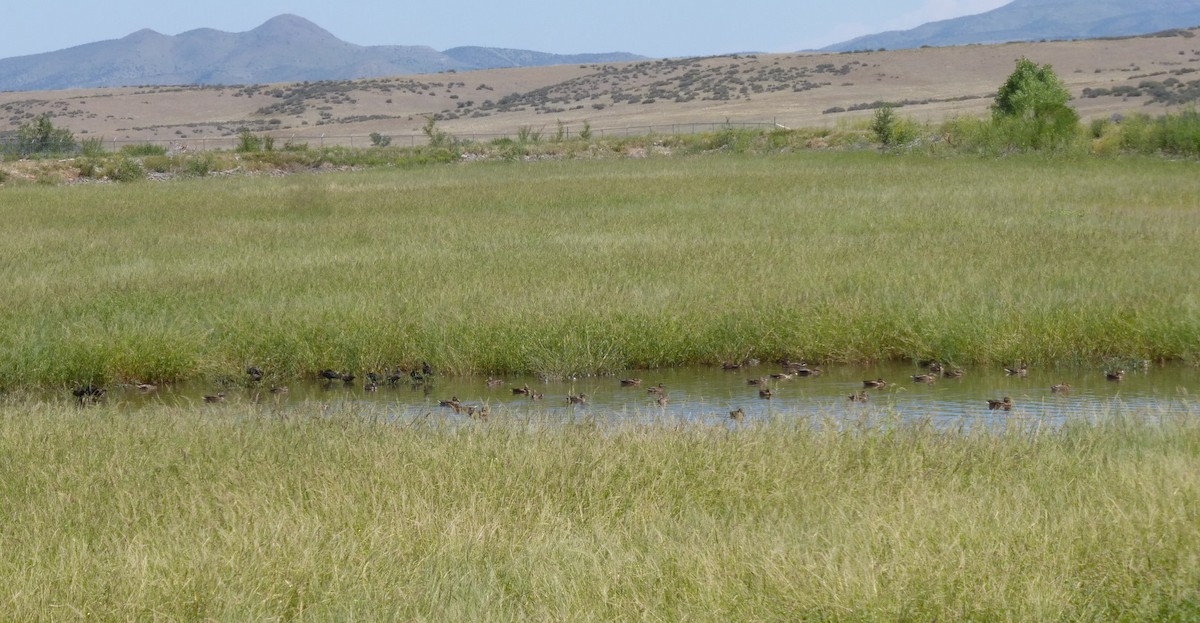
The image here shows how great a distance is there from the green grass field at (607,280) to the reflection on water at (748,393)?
32 cm

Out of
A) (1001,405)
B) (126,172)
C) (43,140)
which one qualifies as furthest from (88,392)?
(43,140)

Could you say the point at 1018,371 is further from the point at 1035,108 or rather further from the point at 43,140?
the point at 43,140

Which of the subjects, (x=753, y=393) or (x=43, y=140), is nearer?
(x=753, y=393)

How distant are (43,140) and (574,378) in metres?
51.1

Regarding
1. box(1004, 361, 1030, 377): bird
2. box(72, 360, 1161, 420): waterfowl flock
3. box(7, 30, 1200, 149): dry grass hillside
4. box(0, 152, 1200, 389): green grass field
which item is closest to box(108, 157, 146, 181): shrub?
box(0, 152, 1200, 389): green grass field

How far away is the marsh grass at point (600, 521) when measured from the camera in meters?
4.98

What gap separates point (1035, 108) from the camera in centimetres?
4088

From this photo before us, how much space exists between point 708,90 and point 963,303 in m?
93.9

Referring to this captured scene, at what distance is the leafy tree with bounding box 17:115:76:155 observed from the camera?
53281 millimetres

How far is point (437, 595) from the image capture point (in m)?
5.08

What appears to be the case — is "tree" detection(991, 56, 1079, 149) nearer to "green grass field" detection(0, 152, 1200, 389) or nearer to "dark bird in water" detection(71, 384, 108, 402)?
"green grass field" detection(0, 152, 1200, 389)

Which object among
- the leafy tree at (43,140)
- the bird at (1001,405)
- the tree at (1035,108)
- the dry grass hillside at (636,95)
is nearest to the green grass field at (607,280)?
the bird at (1001,405)

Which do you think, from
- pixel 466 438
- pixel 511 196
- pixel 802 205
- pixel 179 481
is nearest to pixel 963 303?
pixel 466 438

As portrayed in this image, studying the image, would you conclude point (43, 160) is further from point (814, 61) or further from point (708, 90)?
point (814, 61)
